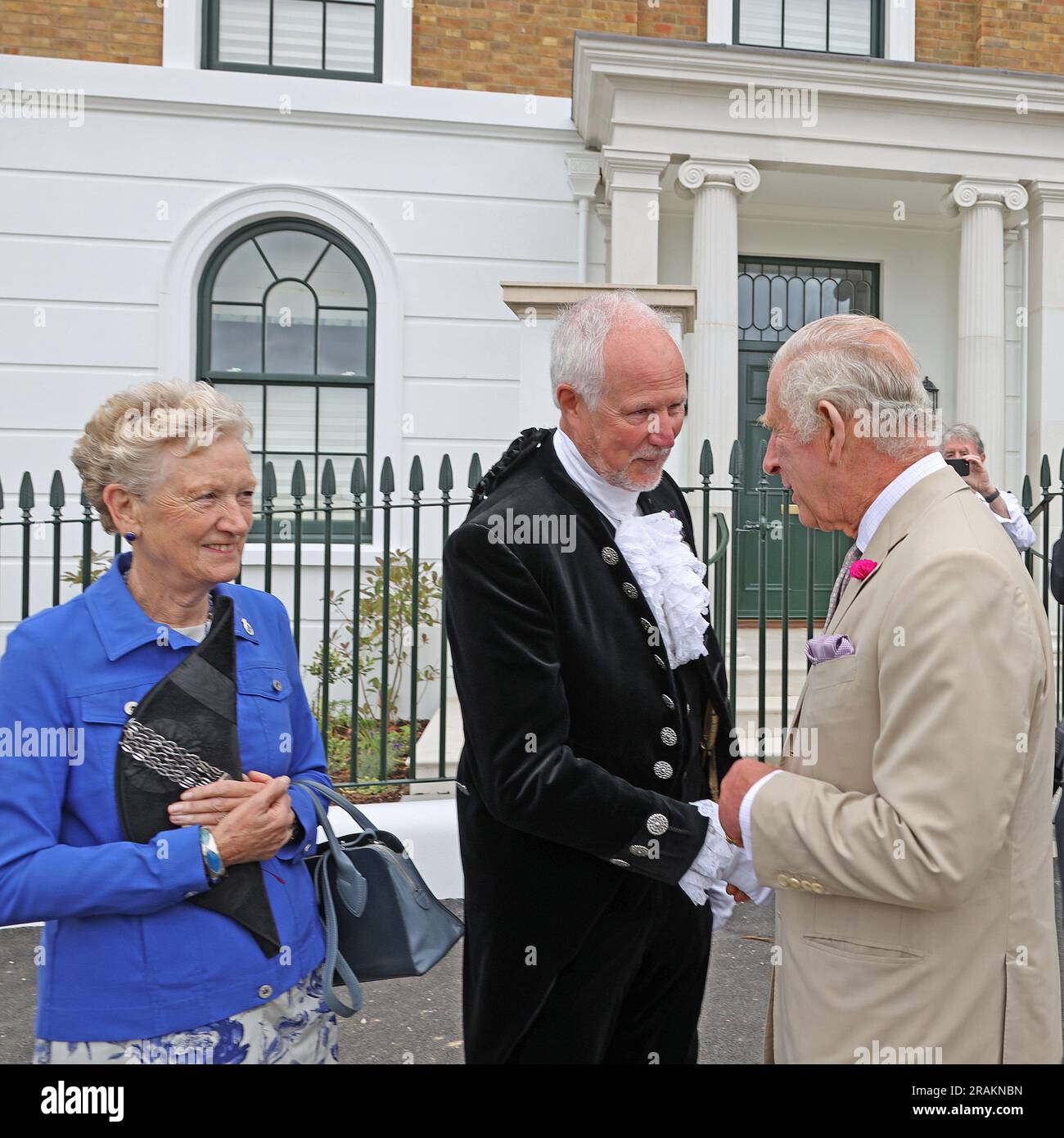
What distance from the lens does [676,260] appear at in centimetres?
888

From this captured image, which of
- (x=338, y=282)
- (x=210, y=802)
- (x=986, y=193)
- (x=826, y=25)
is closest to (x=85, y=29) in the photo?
(x=338, y=282)

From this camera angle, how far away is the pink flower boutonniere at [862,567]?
1.74 meters

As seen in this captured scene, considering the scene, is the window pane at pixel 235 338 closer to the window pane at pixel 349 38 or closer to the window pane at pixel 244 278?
the window pane at pixel 244 278

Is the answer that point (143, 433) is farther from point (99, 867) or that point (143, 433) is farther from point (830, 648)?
point (830, 648)

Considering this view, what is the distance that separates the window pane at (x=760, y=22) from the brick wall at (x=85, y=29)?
5.23 metres

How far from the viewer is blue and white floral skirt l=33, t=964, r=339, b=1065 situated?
1.80 m

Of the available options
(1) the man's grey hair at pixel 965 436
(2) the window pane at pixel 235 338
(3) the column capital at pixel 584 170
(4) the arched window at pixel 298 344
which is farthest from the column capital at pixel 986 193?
(2) the window pane at pixel 235 338

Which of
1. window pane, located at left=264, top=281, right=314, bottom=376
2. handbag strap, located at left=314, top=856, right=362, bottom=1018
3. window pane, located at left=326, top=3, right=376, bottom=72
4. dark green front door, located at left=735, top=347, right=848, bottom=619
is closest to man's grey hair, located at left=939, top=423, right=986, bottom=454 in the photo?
dark green front door, located at left=735, top=347, right=848, bottom=619

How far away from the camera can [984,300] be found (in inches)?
319

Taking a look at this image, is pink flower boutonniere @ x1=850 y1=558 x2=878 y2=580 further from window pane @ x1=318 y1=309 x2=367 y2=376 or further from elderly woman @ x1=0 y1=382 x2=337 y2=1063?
window pane @ x1=318 y1=309 x2=367 y2=376

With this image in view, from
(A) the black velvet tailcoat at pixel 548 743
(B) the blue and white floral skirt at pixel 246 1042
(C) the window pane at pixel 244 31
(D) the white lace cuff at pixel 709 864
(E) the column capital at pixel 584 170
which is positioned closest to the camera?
(B) the blue and white floral skirt at pixel 246 1042

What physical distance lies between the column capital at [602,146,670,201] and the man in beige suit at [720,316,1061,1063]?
6.28 metres

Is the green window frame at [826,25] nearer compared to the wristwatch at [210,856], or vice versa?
the wristwatch at [210,856]
